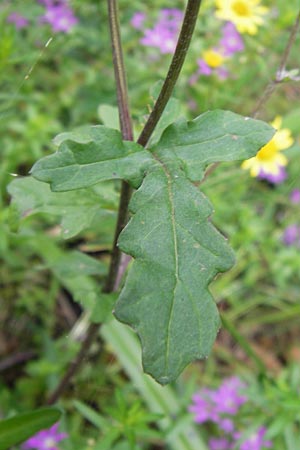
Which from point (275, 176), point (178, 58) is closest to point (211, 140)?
point (178, 58)

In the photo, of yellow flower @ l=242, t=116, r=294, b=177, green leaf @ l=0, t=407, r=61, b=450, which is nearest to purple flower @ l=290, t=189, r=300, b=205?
yellow flower @ l=242, t=116, r=294, b=177

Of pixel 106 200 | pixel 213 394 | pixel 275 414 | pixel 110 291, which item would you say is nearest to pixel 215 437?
pixel 213 394

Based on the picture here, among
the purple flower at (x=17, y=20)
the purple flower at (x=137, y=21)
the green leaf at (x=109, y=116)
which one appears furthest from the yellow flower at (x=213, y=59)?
the green leaf at (x=109, y=116)

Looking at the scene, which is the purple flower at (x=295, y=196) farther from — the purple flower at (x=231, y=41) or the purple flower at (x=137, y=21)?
the purple flower at (x=137, y=21)

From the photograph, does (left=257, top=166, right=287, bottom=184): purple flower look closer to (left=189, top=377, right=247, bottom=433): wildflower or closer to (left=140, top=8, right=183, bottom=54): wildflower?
(left=140, top=8, right=183, bottom=54): wildflower

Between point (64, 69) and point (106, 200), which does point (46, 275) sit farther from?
point (106, 200)

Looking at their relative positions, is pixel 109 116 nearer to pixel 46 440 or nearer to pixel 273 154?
pixel 46 440
